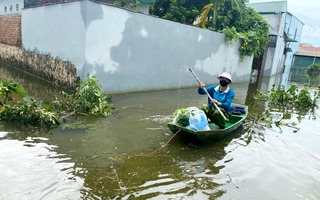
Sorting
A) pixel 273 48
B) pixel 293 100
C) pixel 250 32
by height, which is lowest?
pixel 293 100

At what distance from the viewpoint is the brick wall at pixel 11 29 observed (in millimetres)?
14322

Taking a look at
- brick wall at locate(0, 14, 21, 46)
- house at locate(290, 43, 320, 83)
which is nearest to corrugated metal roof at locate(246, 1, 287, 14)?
house at locate(290, 43, 320, 83)

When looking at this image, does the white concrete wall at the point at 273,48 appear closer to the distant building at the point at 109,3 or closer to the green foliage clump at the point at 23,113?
the distant building at the point at 109,3

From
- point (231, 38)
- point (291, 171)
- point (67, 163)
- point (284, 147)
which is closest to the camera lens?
point (67, 163)

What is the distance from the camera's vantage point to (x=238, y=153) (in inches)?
239

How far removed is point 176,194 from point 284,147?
396cm

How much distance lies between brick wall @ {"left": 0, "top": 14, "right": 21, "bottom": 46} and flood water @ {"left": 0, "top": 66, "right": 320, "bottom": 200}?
10115 mm

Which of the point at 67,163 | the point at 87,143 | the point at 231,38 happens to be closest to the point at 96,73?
the point at 87,143

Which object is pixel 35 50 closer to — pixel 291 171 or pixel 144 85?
pixel 144 85

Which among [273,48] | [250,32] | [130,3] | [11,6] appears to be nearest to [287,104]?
[250,32]

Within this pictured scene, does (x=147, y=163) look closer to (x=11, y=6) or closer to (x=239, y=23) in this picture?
(x=239, y=23)

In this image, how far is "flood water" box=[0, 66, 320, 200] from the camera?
4031 millimetres

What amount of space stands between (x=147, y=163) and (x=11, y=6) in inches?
631

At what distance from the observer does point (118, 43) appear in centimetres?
1018
